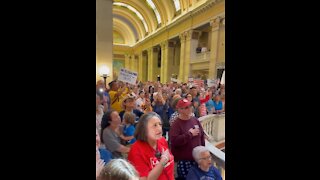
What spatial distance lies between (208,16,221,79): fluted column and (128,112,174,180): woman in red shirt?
26.6 inches

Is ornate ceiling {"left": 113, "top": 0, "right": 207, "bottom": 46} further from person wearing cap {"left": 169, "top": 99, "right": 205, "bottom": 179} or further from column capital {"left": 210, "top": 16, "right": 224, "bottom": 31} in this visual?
person wearing cap {"left": 169, "top": 99, "right": 205, "bottom": 179}

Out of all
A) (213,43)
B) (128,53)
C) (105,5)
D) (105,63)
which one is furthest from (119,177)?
(213,43)

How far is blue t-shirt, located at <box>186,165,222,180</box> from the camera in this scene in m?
1.84

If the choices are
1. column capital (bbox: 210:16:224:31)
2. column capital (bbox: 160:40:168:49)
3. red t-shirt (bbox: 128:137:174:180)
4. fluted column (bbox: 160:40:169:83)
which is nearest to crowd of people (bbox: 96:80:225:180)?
red t-shirt (bbox: 128:137:174:180)

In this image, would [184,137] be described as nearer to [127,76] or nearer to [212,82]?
[212,82]

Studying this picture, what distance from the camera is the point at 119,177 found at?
131cm

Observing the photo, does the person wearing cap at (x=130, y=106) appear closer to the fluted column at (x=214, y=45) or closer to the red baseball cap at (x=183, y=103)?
the red baseball cap at (x=183, y=103)

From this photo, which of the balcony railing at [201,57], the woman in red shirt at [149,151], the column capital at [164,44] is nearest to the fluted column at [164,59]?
the column capital at [164,44]

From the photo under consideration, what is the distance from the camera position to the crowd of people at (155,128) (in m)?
1.66

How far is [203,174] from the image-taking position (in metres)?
1.84

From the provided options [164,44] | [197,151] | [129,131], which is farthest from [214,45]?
[129,131]

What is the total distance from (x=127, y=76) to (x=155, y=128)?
421mm

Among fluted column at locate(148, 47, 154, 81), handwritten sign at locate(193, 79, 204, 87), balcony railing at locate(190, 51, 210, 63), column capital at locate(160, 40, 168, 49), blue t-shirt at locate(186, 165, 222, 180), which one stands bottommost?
blue t-shirt at locate(186, 165, 222, 180)

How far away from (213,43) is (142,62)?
2.03 ft
